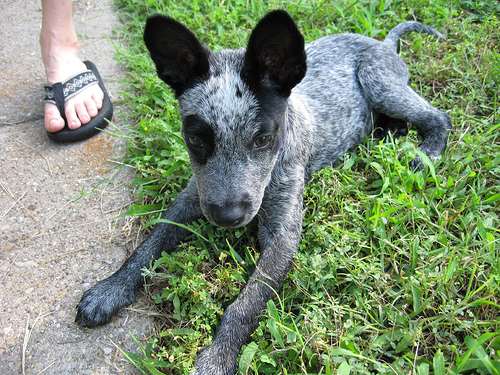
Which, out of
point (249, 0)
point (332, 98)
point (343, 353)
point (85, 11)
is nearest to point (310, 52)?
point (332, 98)

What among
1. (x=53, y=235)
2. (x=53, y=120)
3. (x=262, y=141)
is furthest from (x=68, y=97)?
(x=262, y=141)

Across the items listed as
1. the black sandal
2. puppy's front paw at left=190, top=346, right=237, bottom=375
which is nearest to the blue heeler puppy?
puppy's front paw at left=190, top=346, right=237, bottom=375

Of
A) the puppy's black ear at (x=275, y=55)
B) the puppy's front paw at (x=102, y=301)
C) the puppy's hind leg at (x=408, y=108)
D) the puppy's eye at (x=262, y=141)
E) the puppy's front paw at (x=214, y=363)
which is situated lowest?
the puppy's front paw at (x=214, y=363)

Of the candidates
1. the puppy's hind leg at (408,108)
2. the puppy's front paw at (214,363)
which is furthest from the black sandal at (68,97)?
the puppy's hind leg at (408,108)

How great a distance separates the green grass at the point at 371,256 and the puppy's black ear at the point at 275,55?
45.8 inches

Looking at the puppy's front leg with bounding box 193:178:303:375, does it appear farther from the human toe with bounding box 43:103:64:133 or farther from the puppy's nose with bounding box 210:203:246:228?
the human toe with bounding box 43:103:64:133

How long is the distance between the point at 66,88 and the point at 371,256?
3.59 meters

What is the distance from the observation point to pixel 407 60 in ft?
15.9

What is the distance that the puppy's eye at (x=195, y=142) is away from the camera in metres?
2.79

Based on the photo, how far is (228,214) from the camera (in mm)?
2629

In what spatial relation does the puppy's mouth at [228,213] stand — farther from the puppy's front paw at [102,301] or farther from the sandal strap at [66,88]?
the sandal strap at [66,88]

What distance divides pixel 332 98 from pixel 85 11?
167 inches

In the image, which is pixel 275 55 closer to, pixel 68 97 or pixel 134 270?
Result: pixel 134 270

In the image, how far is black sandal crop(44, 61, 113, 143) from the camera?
4.19 m
